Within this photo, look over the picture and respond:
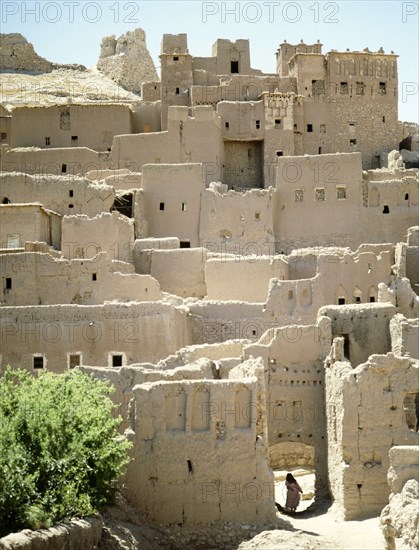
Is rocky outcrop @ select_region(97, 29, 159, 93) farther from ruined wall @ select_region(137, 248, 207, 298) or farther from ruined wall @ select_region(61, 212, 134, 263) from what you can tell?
ruined wall @ select_region(137, 248, 207, 298)

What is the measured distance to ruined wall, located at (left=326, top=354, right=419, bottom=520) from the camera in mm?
24516

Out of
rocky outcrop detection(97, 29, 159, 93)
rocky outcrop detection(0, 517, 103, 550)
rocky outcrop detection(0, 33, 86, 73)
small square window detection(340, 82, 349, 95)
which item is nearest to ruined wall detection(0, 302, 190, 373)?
rocky outcrop detection(0, 517, 103, 550)

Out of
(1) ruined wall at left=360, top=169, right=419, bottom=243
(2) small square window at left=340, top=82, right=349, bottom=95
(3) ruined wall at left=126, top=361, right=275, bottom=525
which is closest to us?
(3) ruined wall at left=126, top=361, right=275, bottom=525

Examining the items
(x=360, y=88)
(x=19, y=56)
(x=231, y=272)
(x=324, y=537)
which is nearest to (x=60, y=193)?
(x=231, y=272)

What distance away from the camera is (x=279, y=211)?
142 ft

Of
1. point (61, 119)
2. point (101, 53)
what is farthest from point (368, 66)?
point (101, 53)

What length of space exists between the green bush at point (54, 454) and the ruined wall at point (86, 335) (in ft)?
30.4

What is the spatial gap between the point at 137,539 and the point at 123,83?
5174 centimetres

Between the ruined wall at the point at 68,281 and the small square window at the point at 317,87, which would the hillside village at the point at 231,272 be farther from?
the small square window at the point at 317,87

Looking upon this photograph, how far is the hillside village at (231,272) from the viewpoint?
23094 mm

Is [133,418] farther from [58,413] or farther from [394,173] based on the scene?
[394,173]

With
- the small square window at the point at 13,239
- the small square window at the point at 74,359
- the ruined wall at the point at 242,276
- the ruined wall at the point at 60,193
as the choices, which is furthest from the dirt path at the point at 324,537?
the ruined wall at the point at 60,193

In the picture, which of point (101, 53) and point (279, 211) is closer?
point (279, 211)

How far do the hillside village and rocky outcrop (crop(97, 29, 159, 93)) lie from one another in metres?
5.78
